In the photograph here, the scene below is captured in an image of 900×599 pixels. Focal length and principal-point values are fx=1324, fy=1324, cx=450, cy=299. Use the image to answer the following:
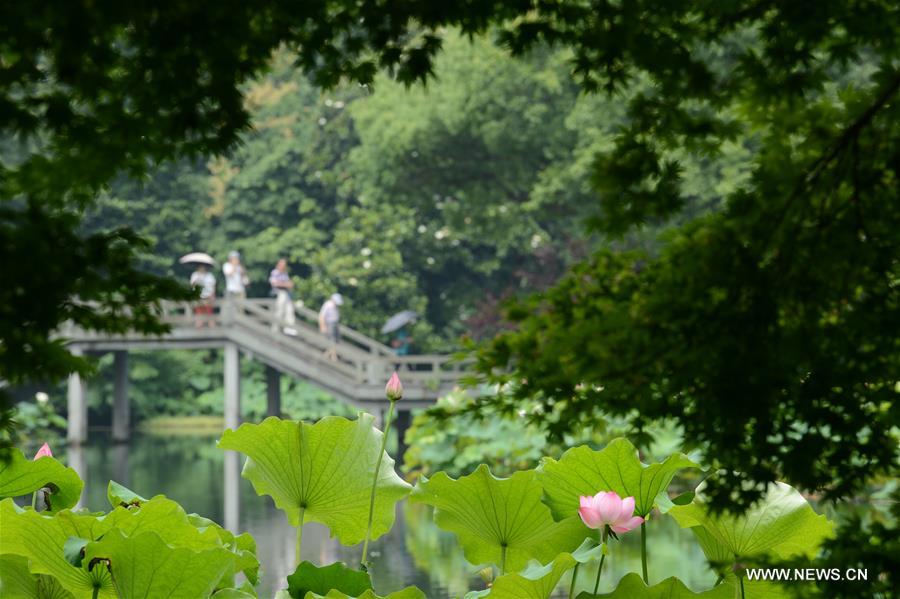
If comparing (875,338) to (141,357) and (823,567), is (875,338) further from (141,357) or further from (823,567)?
(141,357)

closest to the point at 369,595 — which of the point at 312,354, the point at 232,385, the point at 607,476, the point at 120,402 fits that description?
the point at 607,476

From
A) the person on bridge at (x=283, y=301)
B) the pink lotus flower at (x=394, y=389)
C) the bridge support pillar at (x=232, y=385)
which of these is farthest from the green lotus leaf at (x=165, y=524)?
the bridge support pillar at (x=232, y=385)

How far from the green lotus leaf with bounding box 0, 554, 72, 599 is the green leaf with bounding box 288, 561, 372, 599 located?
426 mm

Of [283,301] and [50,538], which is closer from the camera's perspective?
[50,538]

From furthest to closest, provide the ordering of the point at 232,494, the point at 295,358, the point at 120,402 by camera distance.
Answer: the point at 120,402
the point at 295,358
the point at 232,494

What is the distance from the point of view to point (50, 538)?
7.68 feet

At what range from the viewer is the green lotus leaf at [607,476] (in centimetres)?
250

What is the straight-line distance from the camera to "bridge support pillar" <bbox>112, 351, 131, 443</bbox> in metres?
22.7

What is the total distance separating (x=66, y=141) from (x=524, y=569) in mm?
1314

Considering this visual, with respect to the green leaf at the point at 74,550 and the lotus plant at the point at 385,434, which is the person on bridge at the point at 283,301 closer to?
the lotus plant at the point at 385,434

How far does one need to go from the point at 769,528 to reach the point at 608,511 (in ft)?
1.21

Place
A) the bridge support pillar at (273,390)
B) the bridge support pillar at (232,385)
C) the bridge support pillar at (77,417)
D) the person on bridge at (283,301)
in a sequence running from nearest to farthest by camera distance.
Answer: the person on bridge at (283,301), the bridge support pillar at (232,385), the bridge support pillar at (77,417), the bridge support pillar at (273,390)

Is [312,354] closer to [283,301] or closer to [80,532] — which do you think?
[283,301]

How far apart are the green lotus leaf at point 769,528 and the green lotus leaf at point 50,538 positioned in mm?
1070
